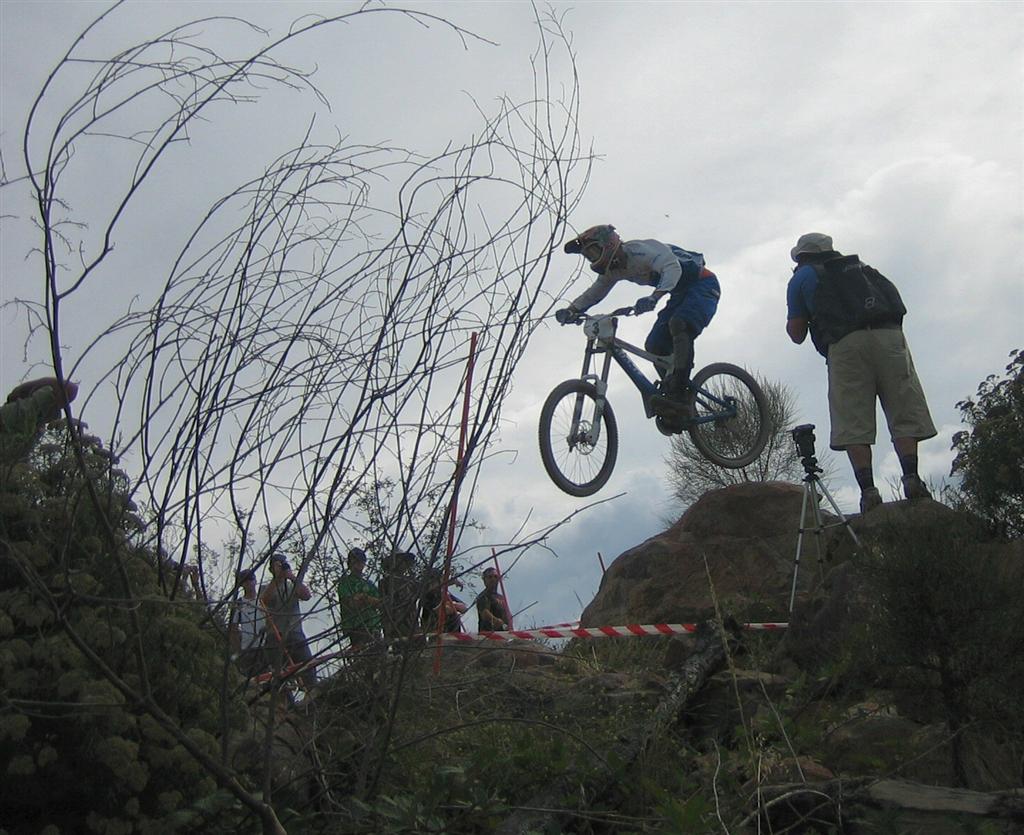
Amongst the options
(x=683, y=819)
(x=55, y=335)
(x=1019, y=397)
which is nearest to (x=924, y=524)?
(x=683, y=819)

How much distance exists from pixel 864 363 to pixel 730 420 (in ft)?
6.77

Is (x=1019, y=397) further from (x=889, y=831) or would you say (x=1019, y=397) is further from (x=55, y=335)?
(x=55, y=335)

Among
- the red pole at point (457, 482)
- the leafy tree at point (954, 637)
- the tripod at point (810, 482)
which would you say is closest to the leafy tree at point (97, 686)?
the red pole at point (457, 482)

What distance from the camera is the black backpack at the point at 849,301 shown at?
7.79 meters

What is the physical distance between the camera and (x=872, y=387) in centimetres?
783

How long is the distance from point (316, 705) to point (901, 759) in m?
2.06

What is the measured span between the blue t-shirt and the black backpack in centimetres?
3

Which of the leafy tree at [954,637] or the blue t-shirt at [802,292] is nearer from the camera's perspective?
the leafy tree at [954,637]

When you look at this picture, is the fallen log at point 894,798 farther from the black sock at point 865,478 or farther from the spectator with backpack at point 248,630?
the black sock at point 865,478

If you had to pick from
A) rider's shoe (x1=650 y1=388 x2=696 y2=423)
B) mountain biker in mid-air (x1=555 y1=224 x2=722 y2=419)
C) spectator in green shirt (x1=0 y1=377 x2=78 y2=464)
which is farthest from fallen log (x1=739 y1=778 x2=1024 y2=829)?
rider's shoe (x1=650 y1=388 x2=696 y2=423)

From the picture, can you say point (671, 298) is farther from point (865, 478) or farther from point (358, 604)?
point (358, 604)

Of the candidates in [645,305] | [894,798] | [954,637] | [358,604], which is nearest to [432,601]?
[358,604]

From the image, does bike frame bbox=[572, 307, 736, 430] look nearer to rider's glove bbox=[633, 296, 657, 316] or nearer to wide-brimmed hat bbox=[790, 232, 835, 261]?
rider's glove bbox=[633, 296, 657, 316]

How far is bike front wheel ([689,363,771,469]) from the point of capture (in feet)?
31.4
